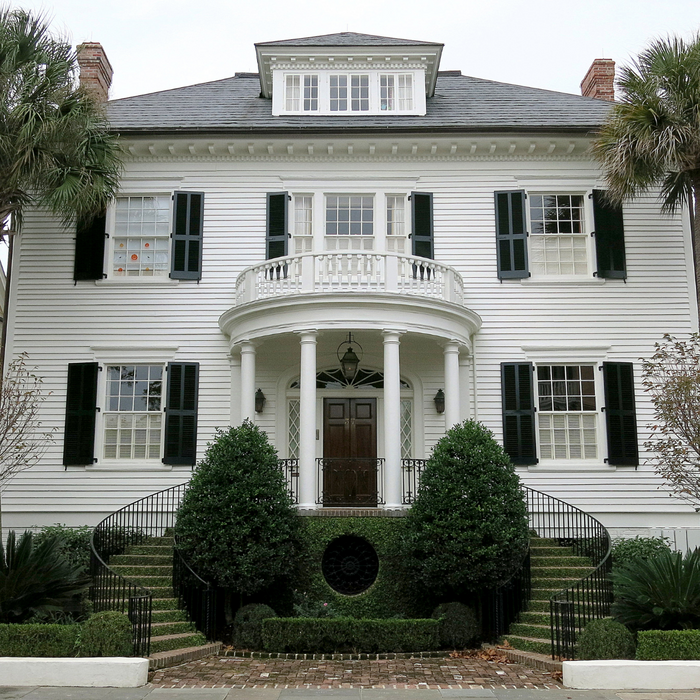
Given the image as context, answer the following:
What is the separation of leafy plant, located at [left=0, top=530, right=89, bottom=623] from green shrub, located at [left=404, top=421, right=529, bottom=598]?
4987mm

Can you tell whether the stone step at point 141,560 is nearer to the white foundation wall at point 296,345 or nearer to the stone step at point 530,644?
the white foundation wall at point 296,345

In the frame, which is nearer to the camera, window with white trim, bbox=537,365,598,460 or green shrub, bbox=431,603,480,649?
green shrub, bbox=431,603,480,649

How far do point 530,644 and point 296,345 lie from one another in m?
7.24

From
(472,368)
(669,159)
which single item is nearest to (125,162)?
(472,368)

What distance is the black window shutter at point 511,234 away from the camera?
52.3 ft

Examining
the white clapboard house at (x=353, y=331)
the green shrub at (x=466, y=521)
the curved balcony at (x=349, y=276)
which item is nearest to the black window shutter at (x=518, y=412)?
the white clapboard house at (x=353, y=331)

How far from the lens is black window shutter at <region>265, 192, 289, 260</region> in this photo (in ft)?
52.4

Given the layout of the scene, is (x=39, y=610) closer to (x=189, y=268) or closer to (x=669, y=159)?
(x=189, y=268)

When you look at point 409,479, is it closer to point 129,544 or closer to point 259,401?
point 259,401

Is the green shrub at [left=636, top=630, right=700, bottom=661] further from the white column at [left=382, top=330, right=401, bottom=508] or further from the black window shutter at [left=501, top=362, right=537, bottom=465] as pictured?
the black window shutter at [left=501, top=362, right=537, bottom=465]

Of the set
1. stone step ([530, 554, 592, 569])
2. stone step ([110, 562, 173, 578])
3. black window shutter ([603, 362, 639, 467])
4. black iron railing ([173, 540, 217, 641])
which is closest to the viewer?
black iron railing ([173, 540, 217, 641])

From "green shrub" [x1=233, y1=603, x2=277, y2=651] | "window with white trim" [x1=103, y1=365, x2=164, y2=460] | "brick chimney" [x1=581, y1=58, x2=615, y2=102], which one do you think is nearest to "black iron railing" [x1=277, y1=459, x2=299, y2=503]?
"green shrub" [x1=233, y1=603, x2=277, y2=651]

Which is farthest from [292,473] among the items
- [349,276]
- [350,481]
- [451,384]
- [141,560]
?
[349,276]

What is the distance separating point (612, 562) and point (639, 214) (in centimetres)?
718
